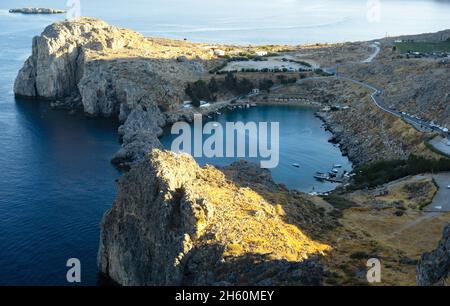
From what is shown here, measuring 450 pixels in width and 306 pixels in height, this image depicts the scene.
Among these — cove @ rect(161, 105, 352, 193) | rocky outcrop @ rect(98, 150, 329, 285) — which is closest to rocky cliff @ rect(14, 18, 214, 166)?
cove @ rect(161, 105, 352, 193)

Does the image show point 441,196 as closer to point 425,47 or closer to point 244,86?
point 244,86

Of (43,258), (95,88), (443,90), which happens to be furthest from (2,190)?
(443,90)

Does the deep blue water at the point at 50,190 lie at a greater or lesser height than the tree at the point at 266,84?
lesser

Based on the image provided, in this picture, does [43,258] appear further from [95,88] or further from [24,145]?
[95,88]

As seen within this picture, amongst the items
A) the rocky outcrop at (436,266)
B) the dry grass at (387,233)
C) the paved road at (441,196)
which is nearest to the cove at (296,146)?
the dry grass at (387,233)

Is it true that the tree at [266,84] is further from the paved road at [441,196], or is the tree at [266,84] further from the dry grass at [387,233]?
the paved road at [441,196]

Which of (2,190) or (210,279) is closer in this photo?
(210,279)
